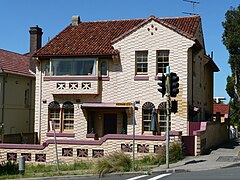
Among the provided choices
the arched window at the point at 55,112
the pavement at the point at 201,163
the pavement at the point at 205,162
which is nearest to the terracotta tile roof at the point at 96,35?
the arched window at the point at 55,112

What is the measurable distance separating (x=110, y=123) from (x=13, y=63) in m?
10.1

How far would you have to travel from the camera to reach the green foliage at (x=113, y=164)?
1766 centimetres

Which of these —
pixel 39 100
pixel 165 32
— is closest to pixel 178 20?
pixel 165 32

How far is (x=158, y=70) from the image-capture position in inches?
1073

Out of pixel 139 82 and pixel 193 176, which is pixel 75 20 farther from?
pixel 193 176

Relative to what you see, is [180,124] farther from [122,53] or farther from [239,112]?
[239,112]

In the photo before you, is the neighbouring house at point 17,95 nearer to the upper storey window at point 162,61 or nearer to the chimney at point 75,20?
the chimney at point 75,20

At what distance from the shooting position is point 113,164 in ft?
59.6

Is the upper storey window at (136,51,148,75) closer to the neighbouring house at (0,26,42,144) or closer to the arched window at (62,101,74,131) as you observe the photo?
the arched window at (62,101,74,131)

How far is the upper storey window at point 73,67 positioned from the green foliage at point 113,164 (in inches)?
390

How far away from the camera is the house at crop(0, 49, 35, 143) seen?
3081cm

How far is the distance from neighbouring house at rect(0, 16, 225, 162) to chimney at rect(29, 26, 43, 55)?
5285 mm

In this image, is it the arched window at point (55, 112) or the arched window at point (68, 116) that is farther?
the arched window at point (55, 112)

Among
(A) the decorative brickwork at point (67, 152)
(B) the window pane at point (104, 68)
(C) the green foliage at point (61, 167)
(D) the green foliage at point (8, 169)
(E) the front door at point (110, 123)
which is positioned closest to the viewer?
(D) the green foliage at point (8, 169)
